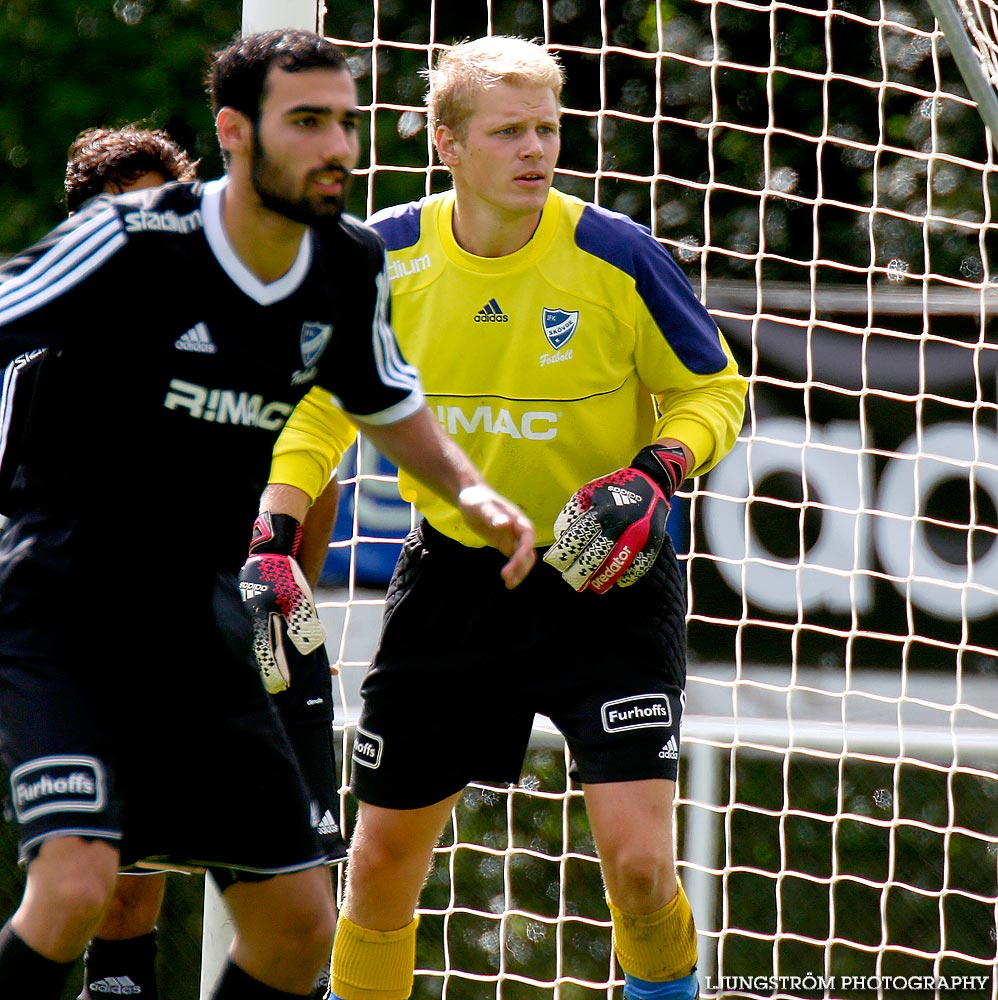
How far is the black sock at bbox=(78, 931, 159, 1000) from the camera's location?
10.2 feet

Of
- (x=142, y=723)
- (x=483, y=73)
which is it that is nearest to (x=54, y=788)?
(x=142, y=723)

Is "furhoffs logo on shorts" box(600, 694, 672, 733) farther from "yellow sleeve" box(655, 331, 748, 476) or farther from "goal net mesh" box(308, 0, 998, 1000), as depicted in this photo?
"yellow sleeve" box(655, 331, 748, 476)

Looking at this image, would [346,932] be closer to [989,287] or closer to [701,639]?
[701,639]

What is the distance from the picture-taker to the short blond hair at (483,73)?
10.1 ft

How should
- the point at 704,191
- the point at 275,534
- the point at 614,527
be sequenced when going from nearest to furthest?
the point at 614,527 → the point at 275,534 → the point at 704,191

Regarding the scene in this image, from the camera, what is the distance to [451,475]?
2.64m

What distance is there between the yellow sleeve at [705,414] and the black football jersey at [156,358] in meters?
0.89

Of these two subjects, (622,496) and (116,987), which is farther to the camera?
(116,987)

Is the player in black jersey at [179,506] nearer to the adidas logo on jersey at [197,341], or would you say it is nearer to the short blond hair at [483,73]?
the adidas logo on jersey at [197,341]

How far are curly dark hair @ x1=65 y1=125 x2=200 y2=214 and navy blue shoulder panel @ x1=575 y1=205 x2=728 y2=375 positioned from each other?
36.5 inches

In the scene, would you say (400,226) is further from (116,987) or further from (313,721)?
(116,987)

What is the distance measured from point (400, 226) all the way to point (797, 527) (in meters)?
2.10

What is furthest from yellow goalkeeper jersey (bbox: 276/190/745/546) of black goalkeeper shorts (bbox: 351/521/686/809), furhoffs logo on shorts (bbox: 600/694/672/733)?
furhoffs logo on shorts (bbox: 600/694/672/733)

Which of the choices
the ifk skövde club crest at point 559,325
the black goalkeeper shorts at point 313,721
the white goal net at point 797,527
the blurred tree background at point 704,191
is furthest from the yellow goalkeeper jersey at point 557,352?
the blurred tree background at point 704,191
